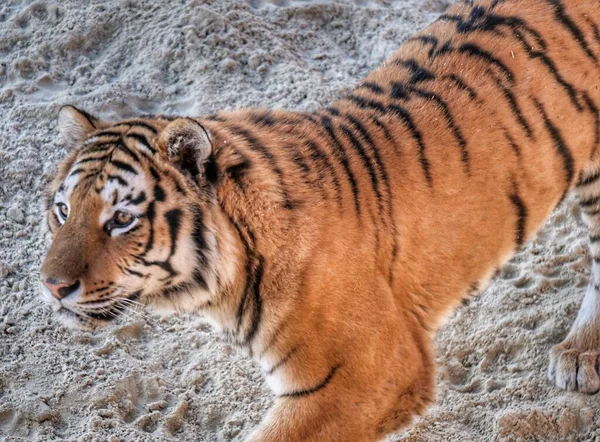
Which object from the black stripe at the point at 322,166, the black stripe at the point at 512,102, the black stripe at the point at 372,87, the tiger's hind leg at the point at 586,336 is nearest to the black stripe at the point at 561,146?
the black stripe at the point at 512,102

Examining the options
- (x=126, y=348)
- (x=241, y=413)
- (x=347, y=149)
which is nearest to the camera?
(x=347, y=149)

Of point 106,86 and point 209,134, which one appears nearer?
point 209,134

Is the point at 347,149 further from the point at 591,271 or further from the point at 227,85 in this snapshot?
the point at 227,85

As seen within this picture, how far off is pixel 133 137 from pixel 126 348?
3.45 feet

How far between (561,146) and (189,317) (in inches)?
56.4

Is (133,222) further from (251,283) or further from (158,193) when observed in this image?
(251,283)

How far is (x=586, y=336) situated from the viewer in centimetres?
277

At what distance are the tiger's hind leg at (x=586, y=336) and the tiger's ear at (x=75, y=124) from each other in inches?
60.9

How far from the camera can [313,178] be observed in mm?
2037

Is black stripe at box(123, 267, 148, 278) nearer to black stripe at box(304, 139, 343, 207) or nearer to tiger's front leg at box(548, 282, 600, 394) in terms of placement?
black stripe at box(304, 139, 343, 207)

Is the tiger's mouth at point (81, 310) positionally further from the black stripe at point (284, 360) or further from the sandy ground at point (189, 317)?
the sandy ground at point (189, 317)

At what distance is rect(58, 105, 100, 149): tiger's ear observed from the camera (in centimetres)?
211

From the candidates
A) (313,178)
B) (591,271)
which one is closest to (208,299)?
(313,178)

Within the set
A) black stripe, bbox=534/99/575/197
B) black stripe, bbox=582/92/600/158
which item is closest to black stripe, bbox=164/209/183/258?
black stripe, bbox=534/99/575/197
